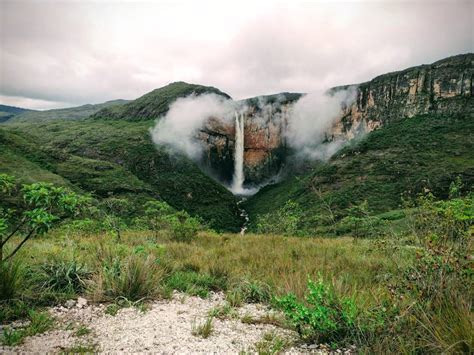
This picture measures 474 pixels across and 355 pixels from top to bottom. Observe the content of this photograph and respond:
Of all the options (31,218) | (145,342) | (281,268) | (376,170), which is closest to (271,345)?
(145,342)

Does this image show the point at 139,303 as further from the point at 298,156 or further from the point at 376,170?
the point at 298,156

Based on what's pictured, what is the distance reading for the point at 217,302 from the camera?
4805mm

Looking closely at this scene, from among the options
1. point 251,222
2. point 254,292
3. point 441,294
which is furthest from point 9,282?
point 251,222

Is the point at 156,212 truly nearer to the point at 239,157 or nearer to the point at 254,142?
the point at 239,157

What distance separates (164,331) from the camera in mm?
3596

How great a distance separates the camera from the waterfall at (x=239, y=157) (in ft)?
387

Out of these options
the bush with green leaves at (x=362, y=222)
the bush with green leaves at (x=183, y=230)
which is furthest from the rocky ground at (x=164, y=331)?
the bush with green leaves at (x=183, y=230)

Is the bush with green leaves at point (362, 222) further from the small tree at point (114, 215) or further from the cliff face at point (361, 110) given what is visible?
the cliff face at point (361, 110)

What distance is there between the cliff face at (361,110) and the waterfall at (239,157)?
5.44 feet

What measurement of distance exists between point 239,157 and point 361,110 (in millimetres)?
46933

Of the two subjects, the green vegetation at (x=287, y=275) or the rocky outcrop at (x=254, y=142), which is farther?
the rocky outcrop at (x=254, y=142)

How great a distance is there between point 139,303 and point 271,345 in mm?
2108

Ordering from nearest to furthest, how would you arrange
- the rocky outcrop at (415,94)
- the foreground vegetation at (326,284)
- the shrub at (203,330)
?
the foreground vegetation at (326,284) → the shrub at (203,330) → the rocky outcrop at (415,94)

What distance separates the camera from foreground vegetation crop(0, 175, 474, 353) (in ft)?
9.80
